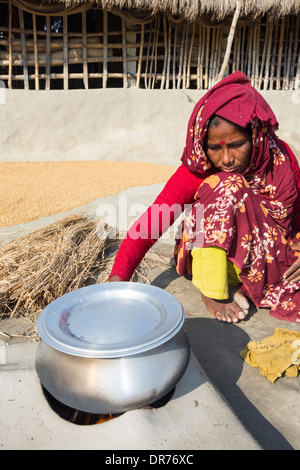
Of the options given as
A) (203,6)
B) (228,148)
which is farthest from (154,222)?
(203,6)

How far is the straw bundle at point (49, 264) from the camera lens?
1840mm

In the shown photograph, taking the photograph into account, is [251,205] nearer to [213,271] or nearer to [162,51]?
[213,271]

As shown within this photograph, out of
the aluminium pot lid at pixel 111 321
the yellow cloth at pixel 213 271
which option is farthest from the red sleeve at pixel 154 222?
the aluminium pot lid at pixel 111 321

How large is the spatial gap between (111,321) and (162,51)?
23.4 feet

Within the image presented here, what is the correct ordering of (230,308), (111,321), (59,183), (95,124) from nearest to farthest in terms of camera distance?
(111,321)
(230,308)
(59,183)
(95,124)

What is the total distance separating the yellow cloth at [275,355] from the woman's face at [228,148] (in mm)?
779

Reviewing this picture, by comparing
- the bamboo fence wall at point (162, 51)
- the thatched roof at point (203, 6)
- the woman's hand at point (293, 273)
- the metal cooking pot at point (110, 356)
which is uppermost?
the thatched roof at point (203, 6)

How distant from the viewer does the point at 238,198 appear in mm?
1670

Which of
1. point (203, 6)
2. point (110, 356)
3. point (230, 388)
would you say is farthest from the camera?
point (203, 6)

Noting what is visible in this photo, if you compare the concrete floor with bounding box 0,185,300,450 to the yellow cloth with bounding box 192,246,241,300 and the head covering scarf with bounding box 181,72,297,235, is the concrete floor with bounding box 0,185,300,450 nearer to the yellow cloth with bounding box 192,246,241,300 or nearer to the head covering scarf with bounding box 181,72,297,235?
the yellow cloth with bounding box 192,246,241,300

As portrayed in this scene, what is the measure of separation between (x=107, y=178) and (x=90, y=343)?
3.96 meters

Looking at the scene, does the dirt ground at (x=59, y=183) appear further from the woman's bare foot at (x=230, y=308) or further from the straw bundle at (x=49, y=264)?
the woman's bare foot at (x=230, y=308)

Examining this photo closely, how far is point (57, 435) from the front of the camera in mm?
984

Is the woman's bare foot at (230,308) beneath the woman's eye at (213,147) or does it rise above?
beneath
